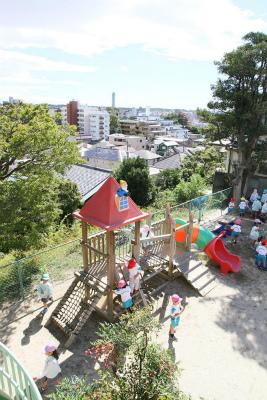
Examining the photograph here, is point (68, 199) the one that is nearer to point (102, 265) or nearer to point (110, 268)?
point (102, 265)

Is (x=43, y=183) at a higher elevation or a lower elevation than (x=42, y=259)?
higher

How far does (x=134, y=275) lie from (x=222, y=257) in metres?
4.60

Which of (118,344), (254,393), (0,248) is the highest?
(118,344)

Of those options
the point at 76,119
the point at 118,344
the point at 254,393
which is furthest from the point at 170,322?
the point at 76,119

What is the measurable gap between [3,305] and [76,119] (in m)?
110

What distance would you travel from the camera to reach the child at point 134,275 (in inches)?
342

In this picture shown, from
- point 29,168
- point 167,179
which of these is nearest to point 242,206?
point 29,168

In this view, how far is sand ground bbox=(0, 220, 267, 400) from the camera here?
23.4ft

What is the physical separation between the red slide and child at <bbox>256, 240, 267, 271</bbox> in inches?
29.4

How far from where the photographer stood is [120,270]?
9.45 meters

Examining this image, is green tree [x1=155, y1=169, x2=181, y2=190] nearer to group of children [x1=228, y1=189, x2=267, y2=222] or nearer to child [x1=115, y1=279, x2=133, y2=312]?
group of children [x1=228, y1=189, x2=267, y2=222]

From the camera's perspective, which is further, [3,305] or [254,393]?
[3,305]

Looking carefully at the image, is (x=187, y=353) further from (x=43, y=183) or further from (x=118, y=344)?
(x=43, y=183)

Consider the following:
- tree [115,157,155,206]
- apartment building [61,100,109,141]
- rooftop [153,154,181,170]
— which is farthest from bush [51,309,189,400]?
apartment building [61,100,109,141]
